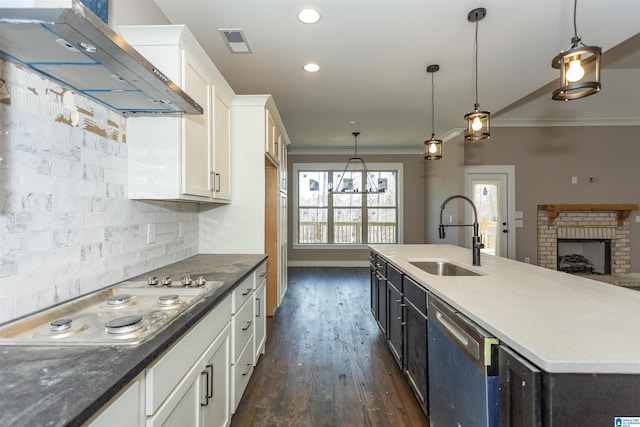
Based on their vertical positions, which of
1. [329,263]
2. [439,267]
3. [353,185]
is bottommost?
[329,263]

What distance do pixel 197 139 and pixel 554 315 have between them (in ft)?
6.82

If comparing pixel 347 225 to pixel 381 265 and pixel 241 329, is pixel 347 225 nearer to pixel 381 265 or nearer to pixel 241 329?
pixel 381 265

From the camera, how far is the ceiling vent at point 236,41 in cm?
246

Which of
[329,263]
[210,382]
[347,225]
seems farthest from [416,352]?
[347,225]

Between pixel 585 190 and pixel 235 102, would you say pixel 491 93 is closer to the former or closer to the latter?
pixel 235 102

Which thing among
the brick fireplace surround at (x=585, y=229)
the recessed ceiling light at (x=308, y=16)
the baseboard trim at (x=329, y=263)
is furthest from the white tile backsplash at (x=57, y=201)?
the brick fireplace surround at (x=585, y=229)

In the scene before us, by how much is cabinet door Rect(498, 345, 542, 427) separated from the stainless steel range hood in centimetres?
157

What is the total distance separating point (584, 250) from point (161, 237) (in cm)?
715

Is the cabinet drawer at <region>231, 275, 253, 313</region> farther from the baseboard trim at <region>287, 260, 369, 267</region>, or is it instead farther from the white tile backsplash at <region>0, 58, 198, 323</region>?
the baseboard trim at <region>287, 260, 369, 267</region>

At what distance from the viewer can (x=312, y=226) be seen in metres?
7.29

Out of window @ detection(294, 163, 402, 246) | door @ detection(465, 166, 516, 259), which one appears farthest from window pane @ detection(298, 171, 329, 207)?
door @ detection(465, 166, 516, 259)

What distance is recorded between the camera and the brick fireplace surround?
18.4ft

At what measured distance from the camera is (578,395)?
0.87 m

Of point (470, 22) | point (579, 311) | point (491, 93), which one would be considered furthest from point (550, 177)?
point (579, 311)
